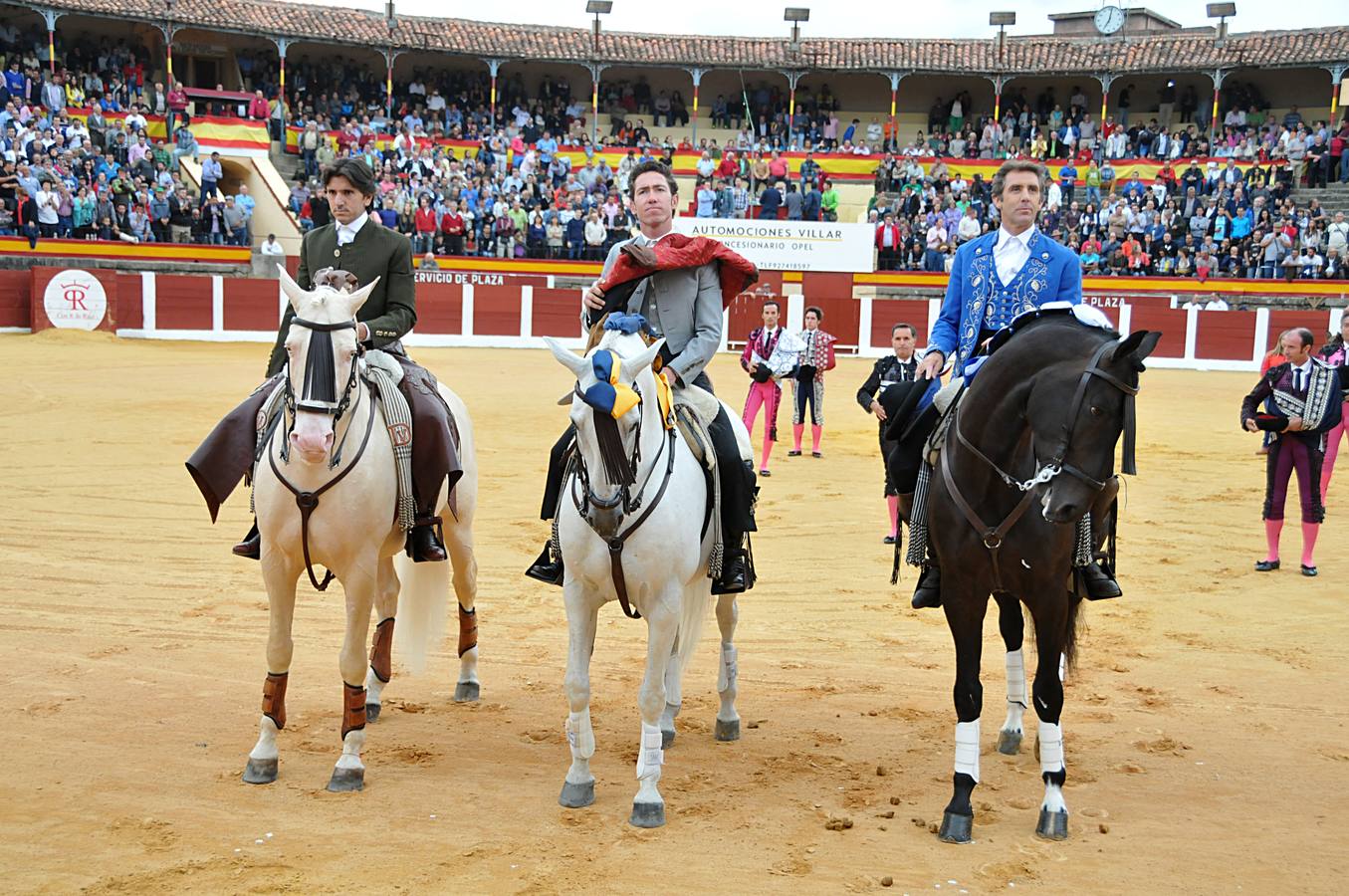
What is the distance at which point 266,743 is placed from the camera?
4.60 m

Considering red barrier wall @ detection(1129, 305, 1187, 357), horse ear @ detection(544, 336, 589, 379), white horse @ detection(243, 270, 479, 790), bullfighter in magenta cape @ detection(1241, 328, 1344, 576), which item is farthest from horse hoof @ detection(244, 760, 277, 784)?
red barrier wall @ detection(1129, 305, 1187, 357)

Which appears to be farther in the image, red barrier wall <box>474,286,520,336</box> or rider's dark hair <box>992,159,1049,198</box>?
red barrier wall <box>474,286,520,336</box>

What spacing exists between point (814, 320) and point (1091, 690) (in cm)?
765

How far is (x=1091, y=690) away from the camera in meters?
5.90

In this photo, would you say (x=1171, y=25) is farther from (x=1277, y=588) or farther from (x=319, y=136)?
(x=1277, y=588)

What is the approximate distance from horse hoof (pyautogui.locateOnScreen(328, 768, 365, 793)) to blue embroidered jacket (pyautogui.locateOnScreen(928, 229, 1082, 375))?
2599mm

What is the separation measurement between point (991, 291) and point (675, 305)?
3.96 feet

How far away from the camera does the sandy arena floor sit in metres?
3.90

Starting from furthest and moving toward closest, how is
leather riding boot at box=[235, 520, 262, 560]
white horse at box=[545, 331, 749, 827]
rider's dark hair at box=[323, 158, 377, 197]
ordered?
1. rider's dark hair at box=[323, 158, 377, 197]
2. leather riding boot at box=[235, 520, 262, 560]
3. white horse at box=[545, 331, 749, 827]

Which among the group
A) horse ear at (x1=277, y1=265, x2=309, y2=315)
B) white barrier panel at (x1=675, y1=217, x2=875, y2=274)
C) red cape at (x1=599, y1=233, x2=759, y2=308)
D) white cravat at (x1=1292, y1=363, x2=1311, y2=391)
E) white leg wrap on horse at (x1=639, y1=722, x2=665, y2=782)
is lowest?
white leg wrap on horse at (x1=639, y1=722, x2=665, y2=782)

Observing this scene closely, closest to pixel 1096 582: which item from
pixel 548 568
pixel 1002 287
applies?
pixel 1002 287

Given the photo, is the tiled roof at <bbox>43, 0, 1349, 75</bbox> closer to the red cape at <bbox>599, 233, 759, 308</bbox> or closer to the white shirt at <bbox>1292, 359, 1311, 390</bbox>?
the white shirt at <bbox>1292, 359, 1311, 390</bbox>

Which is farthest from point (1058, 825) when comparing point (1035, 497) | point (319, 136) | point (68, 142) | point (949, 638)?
point (319, 136)

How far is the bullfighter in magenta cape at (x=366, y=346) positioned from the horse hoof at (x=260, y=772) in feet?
→ 2.59
